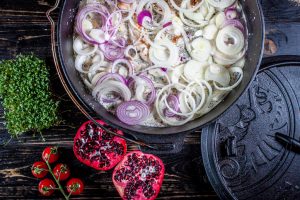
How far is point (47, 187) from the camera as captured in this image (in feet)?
9.19

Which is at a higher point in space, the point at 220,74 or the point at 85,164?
the point at 220,74

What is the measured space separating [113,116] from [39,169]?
662 millimetres

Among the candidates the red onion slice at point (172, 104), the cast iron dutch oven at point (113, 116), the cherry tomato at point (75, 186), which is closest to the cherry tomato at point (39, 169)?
the cherry tomato at point (75, 186)

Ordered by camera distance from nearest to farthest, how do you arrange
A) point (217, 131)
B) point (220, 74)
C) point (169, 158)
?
point (220, 74) < point (217, 131) < point (169, 158)

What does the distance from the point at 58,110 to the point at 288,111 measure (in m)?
1.44

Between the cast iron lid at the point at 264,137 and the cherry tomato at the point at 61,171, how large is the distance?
0.96 metres

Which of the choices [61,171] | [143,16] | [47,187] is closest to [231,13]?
[143,16]

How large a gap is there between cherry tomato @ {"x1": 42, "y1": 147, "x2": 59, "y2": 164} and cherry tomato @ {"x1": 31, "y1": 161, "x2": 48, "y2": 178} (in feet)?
0.19

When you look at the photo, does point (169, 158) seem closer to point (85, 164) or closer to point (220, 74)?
point (85, 164)

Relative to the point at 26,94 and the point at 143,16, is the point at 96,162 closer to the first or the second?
the point at 26,94

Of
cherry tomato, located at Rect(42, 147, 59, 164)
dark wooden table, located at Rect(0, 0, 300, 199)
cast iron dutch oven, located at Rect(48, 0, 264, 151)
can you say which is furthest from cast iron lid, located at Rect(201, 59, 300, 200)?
cherry tomato, located at Rect(42, 147, 59, 164)

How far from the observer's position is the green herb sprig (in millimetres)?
2738

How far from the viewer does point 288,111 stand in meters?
2.79

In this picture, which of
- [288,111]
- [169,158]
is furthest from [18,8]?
[288,111]
